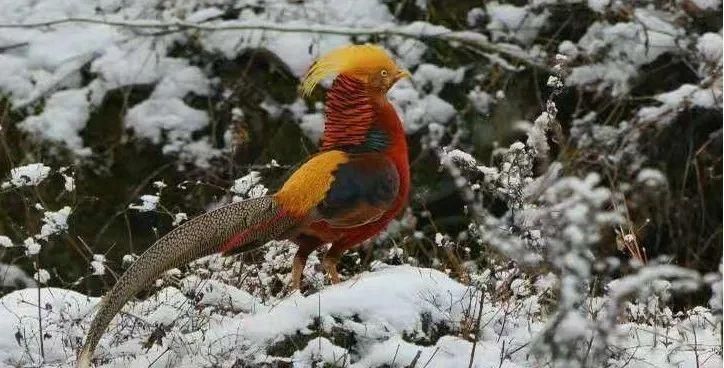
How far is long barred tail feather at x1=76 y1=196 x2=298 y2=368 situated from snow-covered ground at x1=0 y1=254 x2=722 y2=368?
138 millimetres

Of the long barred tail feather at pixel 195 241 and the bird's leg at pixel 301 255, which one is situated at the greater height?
the long barred tail feather at pixel 195 241

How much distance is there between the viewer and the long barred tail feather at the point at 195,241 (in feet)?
9.19

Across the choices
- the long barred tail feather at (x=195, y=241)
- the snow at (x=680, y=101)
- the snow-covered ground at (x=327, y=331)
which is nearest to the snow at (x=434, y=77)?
the snow at (x=680, y=101)

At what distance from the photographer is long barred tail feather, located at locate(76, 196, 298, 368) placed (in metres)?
2.80

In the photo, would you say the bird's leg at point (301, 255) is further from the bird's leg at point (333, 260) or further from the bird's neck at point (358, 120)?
the bird's neck at point (358, 120)

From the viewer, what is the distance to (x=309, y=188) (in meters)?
3.10

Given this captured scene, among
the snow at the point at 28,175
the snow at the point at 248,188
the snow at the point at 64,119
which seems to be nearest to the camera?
the snow at the point at 28,175

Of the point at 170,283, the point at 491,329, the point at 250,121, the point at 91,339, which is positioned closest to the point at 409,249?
the point at 250,121

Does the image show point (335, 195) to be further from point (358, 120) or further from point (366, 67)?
point (366, 67)

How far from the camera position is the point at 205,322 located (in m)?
3.07

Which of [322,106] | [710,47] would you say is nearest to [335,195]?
[322,106]

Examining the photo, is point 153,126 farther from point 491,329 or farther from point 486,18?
point 491,329

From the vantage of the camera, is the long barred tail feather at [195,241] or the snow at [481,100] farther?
the snow at [481,100]

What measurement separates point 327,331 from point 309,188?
41 centimetres
